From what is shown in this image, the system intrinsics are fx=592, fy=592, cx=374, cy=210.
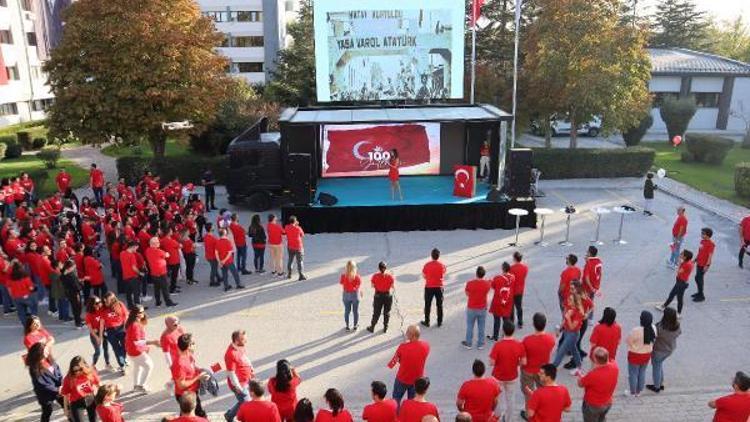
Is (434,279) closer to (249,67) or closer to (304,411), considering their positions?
(304,411)

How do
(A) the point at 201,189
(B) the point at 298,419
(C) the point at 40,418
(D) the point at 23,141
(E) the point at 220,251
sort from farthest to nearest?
1. (D) the point at 23,141
2. (A) the point at 201,189
3. (E) the point at 220,251
4. (C) the point at 40,418
5. (B) the point at 298,419

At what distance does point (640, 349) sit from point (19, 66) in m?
49.5

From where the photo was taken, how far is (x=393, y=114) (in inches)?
845

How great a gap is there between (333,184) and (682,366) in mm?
15322

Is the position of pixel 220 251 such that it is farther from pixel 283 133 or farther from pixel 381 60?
pixel 381 60

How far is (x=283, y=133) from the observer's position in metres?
20.2

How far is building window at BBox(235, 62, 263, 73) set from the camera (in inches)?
2381

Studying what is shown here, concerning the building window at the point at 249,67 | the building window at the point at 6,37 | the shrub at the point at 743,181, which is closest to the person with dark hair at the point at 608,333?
the shrub at the point at 743,181

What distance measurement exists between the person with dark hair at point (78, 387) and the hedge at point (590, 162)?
22.2 meters

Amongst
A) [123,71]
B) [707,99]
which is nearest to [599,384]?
[123,71]

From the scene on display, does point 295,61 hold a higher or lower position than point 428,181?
higher

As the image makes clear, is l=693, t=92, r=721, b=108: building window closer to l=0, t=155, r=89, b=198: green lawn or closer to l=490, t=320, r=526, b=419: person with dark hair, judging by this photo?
l=0, t=155, r=89, b=198: green lawn

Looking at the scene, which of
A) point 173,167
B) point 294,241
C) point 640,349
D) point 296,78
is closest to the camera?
point 640,349

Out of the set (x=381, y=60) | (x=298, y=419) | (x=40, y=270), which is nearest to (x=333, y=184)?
(x=381, y=60)
